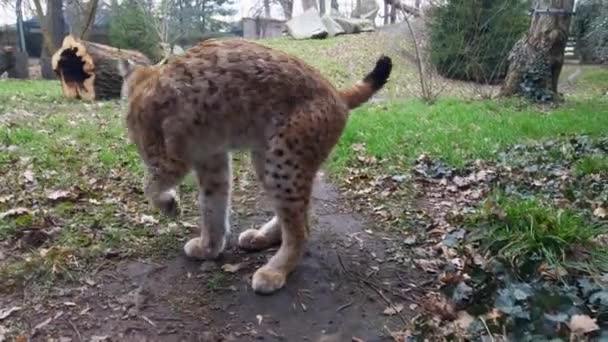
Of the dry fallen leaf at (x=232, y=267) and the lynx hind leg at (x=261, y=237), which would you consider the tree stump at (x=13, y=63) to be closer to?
the lynx hind leg at (x=261, y=237)

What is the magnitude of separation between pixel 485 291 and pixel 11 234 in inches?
122

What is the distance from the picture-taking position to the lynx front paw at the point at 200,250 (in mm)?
3986

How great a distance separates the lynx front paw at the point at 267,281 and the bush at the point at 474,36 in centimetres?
1087

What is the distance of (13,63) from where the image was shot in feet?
53.3

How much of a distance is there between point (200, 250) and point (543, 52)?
8376 mm

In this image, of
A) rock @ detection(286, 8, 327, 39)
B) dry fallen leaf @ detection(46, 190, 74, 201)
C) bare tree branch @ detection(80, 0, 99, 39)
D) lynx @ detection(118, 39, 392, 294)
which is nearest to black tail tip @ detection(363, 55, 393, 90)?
lynx @ detection(118, 39, 392, 294)

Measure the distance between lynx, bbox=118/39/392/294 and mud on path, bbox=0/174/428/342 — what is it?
20cm

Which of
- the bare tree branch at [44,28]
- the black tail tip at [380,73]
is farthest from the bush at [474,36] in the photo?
the black tail tip at [380,73]

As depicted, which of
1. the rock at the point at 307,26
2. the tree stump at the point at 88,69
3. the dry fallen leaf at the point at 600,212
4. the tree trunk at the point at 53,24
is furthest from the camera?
the rock at the point at 307,26

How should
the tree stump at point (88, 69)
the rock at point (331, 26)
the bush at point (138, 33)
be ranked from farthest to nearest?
the rock at point (331, 26)
the bush at point (138, 33)
the tree stump at point (88, 69)

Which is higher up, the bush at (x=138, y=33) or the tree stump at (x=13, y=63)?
the bush at (x=138, y=33)

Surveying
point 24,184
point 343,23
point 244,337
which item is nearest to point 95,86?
point 24,184

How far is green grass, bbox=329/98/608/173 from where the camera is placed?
657 centimetres

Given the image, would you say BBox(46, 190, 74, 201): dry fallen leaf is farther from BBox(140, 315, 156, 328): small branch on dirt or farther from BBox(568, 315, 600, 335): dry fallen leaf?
BBox(568, 315, 600, 335): dry fallen leaf
